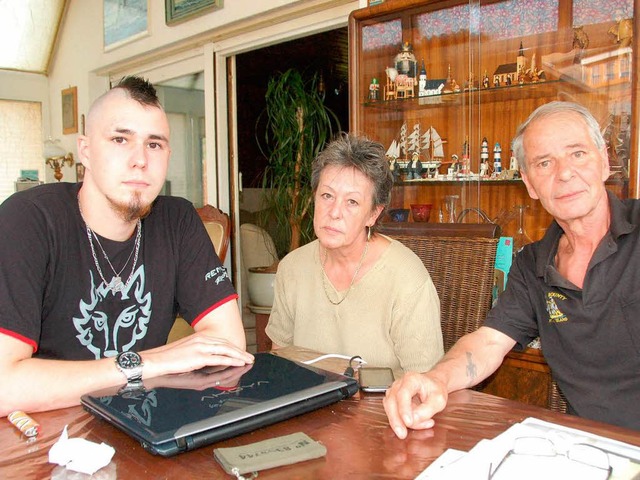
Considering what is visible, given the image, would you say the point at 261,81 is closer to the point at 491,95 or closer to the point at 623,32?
the point at 491,95

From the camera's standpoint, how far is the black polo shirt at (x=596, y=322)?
1.42 m

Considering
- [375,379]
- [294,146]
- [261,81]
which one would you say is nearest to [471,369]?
[375,379]

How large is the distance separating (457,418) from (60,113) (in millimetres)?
5796

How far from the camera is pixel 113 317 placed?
1.49 metres

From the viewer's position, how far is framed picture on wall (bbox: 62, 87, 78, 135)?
541 cm

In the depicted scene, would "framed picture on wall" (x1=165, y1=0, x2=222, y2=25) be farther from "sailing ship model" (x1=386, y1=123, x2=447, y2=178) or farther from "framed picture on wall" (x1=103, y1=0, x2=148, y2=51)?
"sailing ship model" (x1=386, y1=123, x2=447, y2=178)

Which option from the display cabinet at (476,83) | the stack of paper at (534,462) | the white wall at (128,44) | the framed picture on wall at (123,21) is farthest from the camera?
the framed picture on wall at (123,21)

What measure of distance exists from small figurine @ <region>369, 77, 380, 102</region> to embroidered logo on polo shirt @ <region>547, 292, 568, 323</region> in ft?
5.15

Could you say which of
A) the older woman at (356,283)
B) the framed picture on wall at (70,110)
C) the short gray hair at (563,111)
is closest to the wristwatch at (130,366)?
the older woman at (356,283)

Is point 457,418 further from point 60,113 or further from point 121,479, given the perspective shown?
point 60,113

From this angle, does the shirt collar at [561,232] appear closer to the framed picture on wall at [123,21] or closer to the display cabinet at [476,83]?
the display cabinet at [476,83]

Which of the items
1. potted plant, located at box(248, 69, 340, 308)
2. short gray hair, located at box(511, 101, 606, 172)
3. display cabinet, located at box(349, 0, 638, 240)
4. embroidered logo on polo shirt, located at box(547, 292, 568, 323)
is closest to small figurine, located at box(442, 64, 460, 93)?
display cabinet, located at box(349, 0, 638, 240)

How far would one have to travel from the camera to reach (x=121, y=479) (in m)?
0.73

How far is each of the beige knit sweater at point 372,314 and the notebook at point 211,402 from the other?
645 mm
